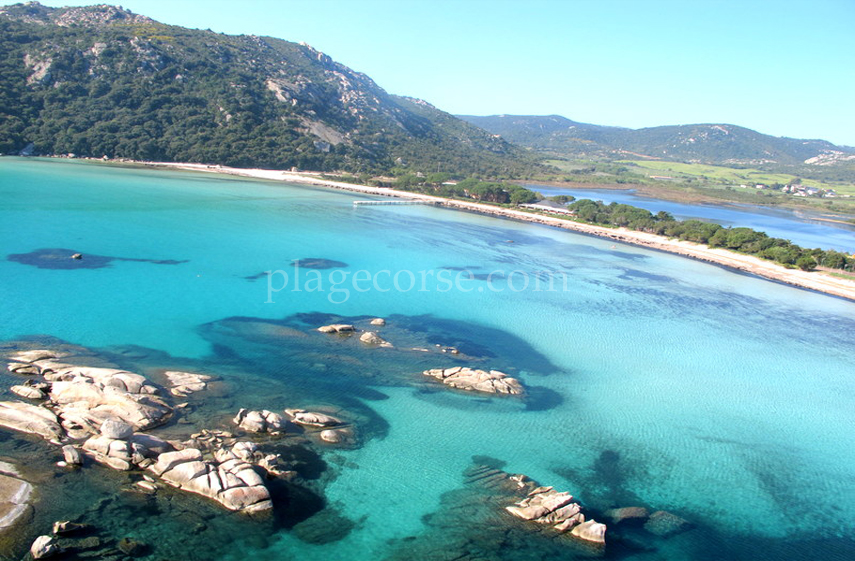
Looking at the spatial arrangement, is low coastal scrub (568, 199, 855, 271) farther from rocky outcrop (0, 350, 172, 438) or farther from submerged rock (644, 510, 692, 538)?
rocky outcrop (0, 350, 172, 438)

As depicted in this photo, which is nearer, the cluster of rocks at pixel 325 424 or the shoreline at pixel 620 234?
the cluster of rocks at pixel 325 424

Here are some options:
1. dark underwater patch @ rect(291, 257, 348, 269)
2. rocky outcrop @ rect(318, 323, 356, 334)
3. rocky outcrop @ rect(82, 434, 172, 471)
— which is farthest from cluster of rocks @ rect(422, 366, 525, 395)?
dark underwater patch @ rect(291, 257, 348, 269)

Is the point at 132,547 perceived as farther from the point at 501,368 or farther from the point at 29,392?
the point at 501,368

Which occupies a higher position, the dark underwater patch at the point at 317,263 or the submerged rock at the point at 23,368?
the dark underwater patch at the point at 317,263

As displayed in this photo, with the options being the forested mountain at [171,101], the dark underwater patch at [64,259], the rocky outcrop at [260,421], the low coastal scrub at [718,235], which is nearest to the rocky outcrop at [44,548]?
the rocky outcrop at [260,421]

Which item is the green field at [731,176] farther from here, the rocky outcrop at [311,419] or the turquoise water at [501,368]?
the rocky outcrop at [311,419]
